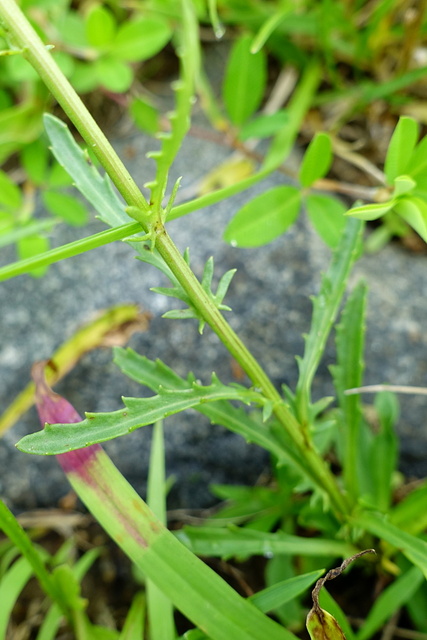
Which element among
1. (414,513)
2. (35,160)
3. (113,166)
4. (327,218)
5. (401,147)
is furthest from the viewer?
(35,160)

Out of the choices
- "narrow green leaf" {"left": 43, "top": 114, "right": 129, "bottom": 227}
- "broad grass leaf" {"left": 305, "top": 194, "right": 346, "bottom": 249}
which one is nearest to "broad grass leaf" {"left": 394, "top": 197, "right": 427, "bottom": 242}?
"broad grass leaf" {"left": 305, "top": 194, "right": 346, "bottom": 249}

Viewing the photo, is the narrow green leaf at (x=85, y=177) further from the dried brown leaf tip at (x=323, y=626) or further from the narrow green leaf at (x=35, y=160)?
the narrow green leaf at (x=35, y=160)

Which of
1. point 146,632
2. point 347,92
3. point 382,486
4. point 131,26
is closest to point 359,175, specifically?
point 347,92

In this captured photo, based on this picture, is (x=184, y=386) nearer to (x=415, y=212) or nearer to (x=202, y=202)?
(x=202, y=202)

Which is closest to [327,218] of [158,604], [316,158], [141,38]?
[316,158]

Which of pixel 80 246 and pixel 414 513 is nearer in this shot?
pixel 80 246
